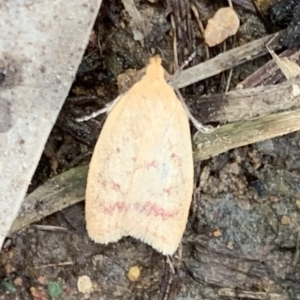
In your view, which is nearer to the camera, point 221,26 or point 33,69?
point 33,69

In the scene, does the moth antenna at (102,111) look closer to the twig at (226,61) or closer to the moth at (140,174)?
the moth at (140,174)

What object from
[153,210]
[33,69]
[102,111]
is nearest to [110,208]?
[153,210]

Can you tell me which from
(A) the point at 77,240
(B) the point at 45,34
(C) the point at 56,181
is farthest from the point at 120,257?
(B) the point at 45,34

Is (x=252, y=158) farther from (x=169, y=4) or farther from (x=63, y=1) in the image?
(x=63, y=1)

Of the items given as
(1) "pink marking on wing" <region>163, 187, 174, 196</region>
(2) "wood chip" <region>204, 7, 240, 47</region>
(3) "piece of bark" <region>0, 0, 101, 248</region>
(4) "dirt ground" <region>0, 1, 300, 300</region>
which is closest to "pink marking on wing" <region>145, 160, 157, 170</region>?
(1) "pink marking on wing" <region>163, 187, 174, 196</region>

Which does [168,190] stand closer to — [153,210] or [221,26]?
[153,210]

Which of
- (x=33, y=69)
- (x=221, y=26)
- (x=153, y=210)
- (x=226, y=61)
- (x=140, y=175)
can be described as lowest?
(x=153, y=210)
